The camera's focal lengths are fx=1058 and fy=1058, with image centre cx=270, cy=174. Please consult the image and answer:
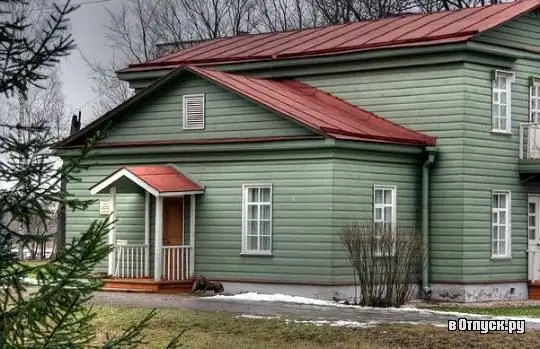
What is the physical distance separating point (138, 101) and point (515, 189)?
9838mm

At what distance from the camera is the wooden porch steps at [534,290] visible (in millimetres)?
26891

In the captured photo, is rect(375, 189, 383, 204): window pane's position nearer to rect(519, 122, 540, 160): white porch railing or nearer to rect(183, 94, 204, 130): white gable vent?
rect(519, 122, 540, 160): white porch railing

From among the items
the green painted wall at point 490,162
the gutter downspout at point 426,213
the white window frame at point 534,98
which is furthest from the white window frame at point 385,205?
the white window frame at point 534,98

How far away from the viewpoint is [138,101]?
2684 centimetres

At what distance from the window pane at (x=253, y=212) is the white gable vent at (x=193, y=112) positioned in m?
2.58

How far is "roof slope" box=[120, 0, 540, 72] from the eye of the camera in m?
26.0

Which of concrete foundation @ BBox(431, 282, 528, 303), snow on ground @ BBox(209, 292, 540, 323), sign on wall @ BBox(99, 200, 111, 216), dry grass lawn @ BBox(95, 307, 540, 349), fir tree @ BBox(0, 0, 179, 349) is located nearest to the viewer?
fir tree @ BBox(0, 0, 179, 349)

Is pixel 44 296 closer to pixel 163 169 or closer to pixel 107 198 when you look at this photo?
pixel 163 169

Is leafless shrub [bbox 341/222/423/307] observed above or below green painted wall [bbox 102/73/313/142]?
below

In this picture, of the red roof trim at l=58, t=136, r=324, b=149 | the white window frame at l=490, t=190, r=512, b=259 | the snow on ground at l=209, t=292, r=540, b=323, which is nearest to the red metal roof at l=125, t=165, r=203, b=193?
the red roof trim at l=58, t=136, r=324, b=149

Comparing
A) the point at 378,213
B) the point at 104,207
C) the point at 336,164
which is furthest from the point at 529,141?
the point at 104,207

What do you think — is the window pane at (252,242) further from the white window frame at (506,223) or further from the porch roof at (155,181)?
the white window frame at (506,223)

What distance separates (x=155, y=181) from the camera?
24.7 m

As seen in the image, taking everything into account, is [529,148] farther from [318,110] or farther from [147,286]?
[147,286]
